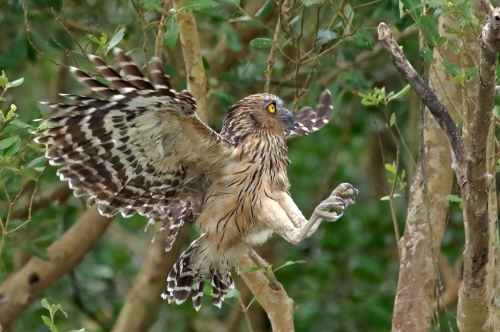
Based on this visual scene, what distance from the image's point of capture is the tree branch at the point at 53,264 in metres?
5.04

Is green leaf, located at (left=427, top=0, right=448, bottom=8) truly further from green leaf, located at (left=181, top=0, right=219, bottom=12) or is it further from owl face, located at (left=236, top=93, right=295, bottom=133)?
owl face, located at (left=236, top=93, right=295, bottom=133)

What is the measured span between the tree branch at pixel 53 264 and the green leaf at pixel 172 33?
211cm

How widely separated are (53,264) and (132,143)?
2049 mm

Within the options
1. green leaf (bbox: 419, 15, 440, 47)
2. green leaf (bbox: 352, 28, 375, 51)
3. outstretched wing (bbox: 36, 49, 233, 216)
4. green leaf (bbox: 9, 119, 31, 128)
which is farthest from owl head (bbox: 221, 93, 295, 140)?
green leaf (bbox: 9, 119, 31, 128)

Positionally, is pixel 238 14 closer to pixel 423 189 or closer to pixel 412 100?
pixel 423 189

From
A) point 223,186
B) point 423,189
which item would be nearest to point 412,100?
point 423,189

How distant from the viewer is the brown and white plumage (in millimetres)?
3094

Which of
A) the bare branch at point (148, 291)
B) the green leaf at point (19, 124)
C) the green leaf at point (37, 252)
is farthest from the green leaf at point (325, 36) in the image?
the green leaf at point (37, 252)

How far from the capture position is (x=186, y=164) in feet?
12.0

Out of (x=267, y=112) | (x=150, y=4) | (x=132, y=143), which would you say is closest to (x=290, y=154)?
(x=267, y=112)

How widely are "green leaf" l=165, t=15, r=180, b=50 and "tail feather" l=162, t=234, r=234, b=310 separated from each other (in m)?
1.12

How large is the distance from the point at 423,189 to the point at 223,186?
3.06 feet

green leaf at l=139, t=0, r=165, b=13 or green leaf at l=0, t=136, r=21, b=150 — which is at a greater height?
green leaf at l=139, t=0, r=165, b=13

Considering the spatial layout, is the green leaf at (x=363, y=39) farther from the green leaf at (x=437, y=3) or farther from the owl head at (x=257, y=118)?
the green leaf at (x=437, y=3)
